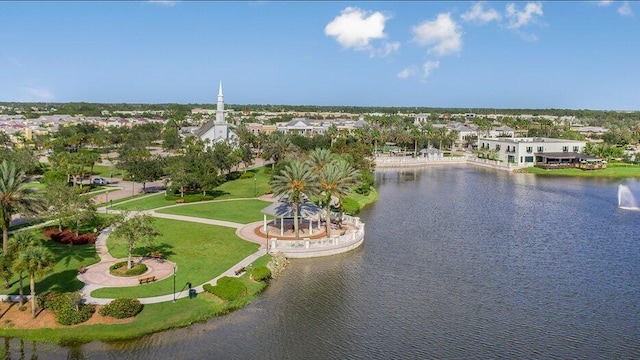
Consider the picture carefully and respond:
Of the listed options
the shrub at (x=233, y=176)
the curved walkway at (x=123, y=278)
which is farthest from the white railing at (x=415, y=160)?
the curved walkway at (x=123, y=278)

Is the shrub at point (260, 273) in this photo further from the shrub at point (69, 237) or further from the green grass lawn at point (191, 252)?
the shrub at point (69, 237)

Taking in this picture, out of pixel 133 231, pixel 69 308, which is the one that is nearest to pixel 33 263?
pixel 69 308

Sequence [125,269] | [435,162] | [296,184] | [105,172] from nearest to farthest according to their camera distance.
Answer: [125,269]
[296,184]
[105,172]
[435,162]

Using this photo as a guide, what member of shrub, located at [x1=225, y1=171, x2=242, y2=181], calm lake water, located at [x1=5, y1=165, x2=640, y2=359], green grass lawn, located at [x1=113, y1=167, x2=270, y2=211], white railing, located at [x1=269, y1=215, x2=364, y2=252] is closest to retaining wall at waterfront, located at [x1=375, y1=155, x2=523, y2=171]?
green grass lawn, located at [x1=113, y1=167, x2=270, y2=211]

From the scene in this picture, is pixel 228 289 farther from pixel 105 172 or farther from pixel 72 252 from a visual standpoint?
pixel 105 172

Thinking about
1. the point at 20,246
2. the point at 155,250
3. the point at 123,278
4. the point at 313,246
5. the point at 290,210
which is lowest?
the point at 123,278

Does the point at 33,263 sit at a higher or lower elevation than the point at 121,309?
higher
